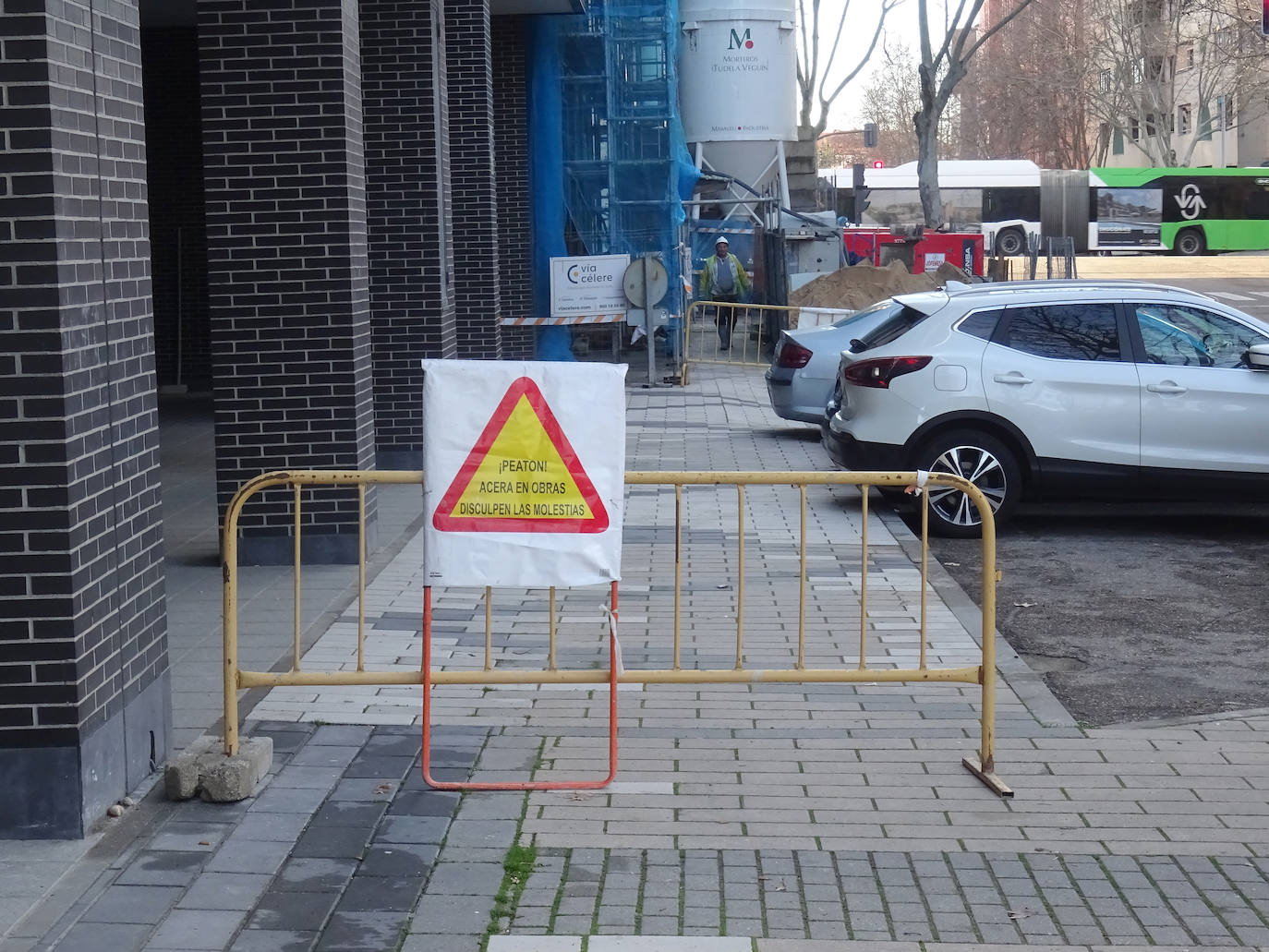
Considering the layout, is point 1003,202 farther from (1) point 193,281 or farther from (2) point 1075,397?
(2) point 1075,397

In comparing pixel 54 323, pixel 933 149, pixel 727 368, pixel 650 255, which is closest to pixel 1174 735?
pixel 54 323

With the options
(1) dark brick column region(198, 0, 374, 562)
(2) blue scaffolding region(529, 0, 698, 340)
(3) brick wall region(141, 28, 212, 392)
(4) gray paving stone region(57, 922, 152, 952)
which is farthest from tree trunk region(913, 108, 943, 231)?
(4) gray paving stone region(57, 922, 152, 952)

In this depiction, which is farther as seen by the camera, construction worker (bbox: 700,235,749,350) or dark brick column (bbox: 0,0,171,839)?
construction worker (bbox: 700,235,749,350)

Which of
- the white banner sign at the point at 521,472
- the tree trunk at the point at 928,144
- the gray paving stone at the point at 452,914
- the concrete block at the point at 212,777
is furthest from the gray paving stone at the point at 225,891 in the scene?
the tree trunk at the point at 928,144

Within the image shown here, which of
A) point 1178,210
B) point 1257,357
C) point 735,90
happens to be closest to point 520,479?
point 1257,357

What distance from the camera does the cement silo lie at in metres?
30.2

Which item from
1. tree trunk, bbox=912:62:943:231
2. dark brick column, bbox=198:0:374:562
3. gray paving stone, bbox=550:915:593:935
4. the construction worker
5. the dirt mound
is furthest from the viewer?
tree trunk, bbox=912:62:943:231

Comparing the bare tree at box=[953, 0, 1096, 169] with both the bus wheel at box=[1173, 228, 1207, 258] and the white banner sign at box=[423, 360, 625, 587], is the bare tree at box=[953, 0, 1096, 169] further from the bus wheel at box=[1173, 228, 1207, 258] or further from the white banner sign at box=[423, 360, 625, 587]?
the white banner sign at box=[423, 360, 625, 587]

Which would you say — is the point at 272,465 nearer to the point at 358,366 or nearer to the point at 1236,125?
the point at 358,366

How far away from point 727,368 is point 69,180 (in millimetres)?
19299

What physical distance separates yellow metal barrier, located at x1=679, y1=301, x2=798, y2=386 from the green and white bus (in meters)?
31.4

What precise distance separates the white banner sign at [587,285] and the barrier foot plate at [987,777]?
15236 mm

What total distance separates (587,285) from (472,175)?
15.8 ft

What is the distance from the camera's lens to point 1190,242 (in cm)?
5394
